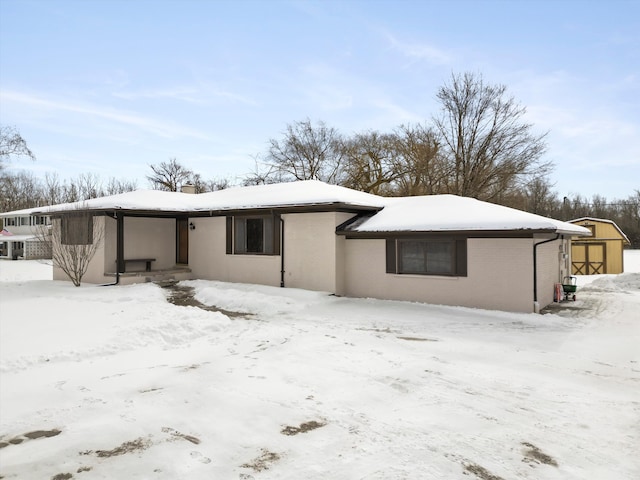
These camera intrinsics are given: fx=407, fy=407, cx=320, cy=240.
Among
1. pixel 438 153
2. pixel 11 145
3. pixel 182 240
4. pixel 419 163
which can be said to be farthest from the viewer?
pixel 11 145

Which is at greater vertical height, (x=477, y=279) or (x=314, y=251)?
(x=314, y=251)

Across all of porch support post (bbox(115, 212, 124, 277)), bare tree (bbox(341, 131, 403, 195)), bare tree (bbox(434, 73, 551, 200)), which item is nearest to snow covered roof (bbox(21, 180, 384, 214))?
porch support post (bbox(115, 212, 124, 277))

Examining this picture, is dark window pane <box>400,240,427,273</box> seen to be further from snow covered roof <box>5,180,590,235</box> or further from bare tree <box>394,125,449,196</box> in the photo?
bare tree <box>394,125,449,196</box>

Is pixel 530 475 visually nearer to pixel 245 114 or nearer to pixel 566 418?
pixel 566 418

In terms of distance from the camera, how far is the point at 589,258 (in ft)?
70.3

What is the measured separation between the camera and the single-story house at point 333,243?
33.9ft

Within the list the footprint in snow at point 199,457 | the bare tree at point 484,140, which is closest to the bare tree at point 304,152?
the bare tree at point 484,140

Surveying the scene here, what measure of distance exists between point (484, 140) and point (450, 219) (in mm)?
17915

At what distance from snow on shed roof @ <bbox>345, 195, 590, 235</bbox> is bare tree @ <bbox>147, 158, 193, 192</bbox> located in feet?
106

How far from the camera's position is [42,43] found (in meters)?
12.4

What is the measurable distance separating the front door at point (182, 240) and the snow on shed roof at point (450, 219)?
742 centimetres

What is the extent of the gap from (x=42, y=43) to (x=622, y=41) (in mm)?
18470

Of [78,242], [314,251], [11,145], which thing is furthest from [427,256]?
[11,145]

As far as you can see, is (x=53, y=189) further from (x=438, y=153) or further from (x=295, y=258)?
(x=295, y=258)
